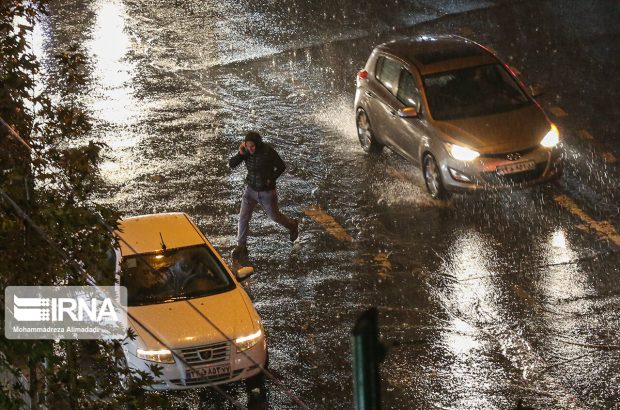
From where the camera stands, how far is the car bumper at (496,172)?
17078 mm

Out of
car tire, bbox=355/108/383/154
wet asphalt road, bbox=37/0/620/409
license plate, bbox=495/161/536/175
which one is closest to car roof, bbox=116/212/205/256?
wet asphalt road, bbox=37/0/620/409

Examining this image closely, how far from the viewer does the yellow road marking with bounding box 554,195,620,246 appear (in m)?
16.3

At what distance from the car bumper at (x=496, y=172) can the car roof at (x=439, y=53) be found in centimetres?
175

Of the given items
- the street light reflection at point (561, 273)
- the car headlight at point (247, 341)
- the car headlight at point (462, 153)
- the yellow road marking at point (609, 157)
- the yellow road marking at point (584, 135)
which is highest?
the car headlight at point (462, 153)

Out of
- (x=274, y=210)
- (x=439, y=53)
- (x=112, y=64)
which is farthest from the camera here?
(x=112, y=64)

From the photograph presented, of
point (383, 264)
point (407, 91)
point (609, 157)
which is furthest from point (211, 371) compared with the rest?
point (609, 157)

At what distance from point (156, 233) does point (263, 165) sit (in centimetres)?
254

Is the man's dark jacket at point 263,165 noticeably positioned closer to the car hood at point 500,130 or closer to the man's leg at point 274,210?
the man's leg at point 274,210

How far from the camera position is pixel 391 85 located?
18875 mm

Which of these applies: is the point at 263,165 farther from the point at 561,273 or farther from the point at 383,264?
the point at 561,273

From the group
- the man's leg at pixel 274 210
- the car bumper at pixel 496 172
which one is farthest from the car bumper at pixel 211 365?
the car bumper at pixel 496 172

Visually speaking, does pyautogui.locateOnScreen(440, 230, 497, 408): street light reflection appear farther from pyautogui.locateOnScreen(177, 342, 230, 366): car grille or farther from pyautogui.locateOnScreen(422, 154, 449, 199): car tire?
pyautogui.locateOnScreen(177, 342, 230, 366): car grille

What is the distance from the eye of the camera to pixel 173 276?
1343 cm

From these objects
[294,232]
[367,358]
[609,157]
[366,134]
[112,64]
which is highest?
[367,358]
